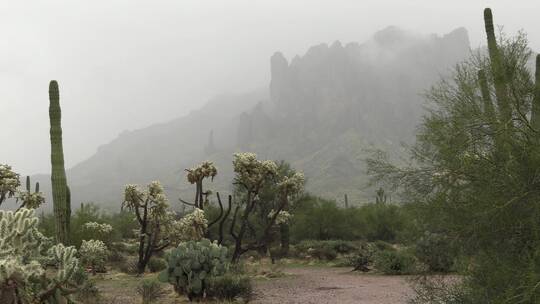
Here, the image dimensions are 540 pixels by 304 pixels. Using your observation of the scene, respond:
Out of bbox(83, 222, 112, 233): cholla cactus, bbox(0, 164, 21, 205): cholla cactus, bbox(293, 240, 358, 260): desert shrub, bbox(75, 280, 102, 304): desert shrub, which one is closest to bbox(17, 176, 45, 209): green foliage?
bbox(0, 164, 21, 205): cholla cactus

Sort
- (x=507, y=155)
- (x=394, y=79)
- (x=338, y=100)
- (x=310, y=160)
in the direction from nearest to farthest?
(x=507, y=155) < (x=310, y=160) < (x=338, y=100) < (x=394, y=79)

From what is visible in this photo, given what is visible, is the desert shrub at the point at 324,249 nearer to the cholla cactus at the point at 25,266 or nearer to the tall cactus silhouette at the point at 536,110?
the cholla cactus at the point at 25,266

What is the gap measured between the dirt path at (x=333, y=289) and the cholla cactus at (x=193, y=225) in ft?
9.77

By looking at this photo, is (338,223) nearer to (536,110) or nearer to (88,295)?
(88,295)

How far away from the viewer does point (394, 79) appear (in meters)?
168

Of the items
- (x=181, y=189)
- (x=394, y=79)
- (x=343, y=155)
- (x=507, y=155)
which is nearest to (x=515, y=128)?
(x=507, y=155)

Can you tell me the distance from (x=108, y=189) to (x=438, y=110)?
552 feet

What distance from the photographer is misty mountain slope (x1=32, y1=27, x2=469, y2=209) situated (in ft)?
398

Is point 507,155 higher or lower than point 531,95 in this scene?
lower

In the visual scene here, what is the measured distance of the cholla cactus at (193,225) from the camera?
16.2m

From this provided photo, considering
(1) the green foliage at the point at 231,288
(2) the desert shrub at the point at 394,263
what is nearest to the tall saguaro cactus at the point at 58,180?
(1) the green foliage at the point at 231,288

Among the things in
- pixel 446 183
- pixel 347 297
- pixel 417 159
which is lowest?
pixel 347 297

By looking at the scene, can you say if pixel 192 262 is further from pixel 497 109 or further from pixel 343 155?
pixel 343 155

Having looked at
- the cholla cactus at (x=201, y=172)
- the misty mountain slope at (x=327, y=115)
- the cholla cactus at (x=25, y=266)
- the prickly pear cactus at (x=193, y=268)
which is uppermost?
the misty mountain slope at (x=327, y=115)
